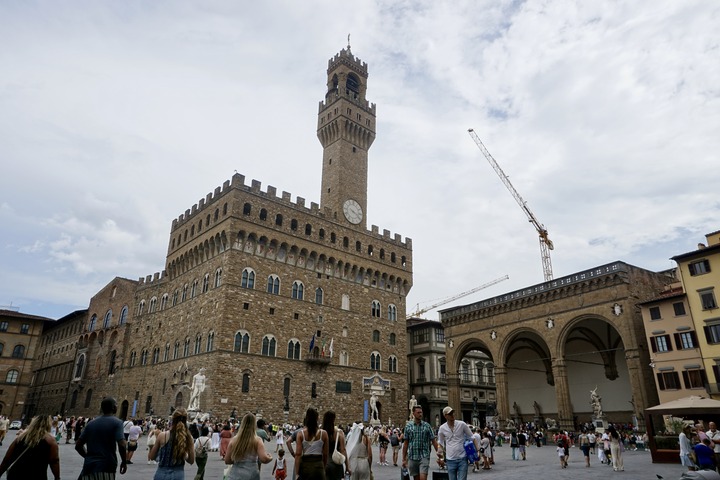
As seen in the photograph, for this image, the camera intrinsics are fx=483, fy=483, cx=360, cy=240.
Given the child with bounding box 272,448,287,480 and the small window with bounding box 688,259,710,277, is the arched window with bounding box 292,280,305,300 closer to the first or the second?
the small window with bounding box 688,259,710,277

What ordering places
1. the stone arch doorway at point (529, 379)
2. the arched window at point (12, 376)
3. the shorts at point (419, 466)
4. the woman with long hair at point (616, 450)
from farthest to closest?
1. the arched window at point (12, 376)
2. the stone arch doorway at point (529, 379)
3. the woman with long hair at point (616, 450)
4. the shorts at point (419, 466)

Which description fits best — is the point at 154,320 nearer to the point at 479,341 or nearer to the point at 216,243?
the point at 216,243

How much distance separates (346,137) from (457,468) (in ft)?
139

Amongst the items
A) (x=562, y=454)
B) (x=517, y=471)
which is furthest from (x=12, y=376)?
(x=562, y=454)

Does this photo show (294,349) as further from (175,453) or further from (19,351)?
(19,351)

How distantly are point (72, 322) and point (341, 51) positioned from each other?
1810 inches

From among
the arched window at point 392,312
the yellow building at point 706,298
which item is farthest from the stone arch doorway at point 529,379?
the yellow building at point 706,298

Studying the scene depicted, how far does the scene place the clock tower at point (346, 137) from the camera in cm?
4623

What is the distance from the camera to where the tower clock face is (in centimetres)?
4569

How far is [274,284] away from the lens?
128 ft

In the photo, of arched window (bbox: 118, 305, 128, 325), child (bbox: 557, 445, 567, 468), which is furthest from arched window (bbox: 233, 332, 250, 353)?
child (bbox: 557, 445, 567, 468)

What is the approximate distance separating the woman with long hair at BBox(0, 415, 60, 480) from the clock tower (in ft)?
128

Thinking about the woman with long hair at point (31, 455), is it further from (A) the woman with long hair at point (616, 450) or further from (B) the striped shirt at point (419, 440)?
(A) the woman with long hair at point (616, 450)

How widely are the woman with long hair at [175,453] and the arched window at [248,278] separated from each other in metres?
31.4
